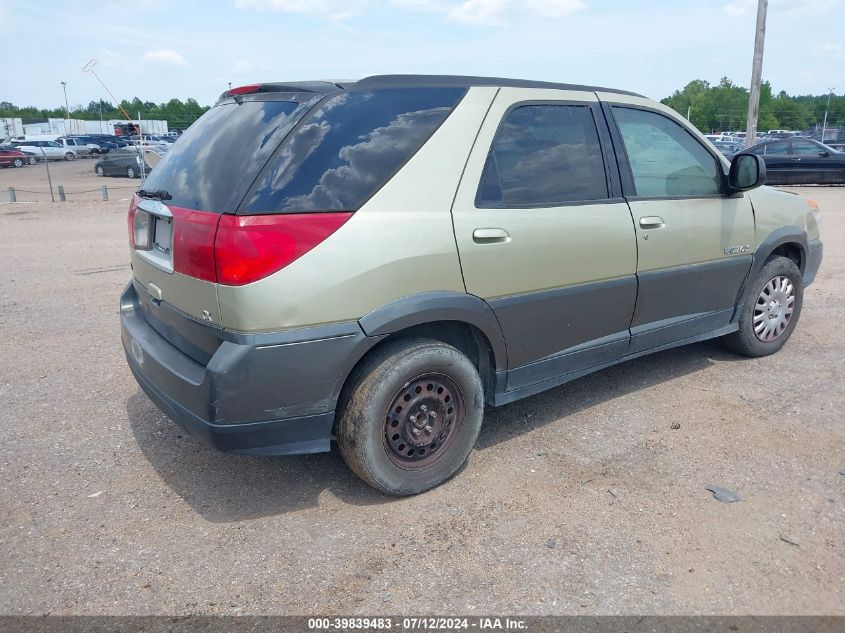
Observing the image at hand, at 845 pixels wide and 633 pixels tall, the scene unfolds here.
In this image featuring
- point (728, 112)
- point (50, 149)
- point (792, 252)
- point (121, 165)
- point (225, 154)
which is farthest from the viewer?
point (728, 112)

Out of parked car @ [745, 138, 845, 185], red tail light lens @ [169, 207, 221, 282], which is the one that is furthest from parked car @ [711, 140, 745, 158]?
red tail light lens @ [169, 207, 221, 282]

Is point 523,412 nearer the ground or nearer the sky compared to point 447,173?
nearer the ground

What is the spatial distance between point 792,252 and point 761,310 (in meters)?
0.59

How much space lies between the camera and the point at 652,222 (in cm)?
409

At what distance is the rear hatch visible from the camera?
288 cm

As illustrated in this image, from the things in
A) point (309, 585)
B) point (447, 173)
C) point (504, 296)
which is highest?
point (447, 173)

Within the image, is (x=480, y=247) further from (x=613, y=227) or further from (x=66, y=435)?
(x=66, y=435)

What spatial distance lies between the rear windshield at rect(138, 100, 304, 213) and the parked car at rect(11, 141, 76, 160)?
154ft

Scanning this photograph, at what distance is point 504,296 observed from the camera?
3439mm

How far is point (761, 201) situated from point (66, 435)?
4.84 m

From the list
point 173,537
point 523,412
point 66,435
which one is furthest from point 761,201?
point 66,435

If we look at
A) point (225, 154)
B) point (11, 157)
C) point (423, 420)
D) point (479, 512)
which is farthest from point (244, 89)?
point (11, 157)

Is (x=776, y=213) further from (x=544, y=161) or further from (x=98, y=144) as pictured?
(x=98, y=144)

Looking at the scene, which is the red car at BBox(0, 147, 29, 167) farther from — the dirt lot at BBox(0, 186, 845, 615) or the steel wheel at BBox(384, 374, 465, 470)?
the steel wheel at BBox(384, 374, 465, 470)
